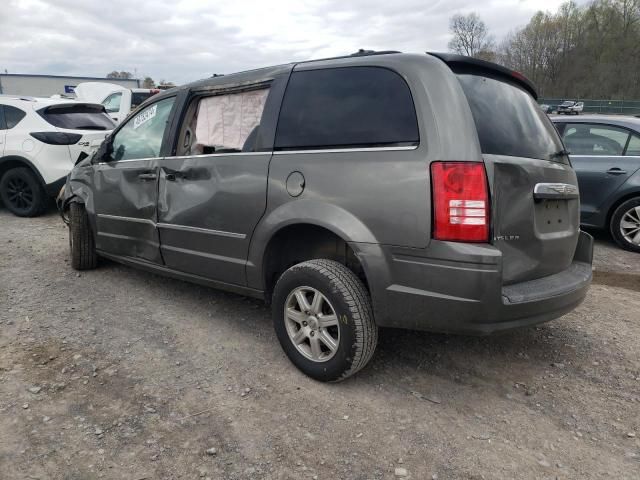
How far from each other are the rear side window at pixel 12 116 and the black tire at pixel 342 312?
20.4 feet

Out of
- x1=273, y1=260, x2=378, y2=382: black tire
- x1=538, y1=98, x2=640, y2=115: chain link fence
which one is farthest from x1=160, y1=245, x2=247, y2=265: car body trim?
x1=538, y1=98, x2=640, y2=115: chain link fence

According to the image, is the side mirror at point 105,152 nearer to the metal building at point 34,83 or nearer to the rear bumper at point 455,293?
the rear bumper at point 455,293

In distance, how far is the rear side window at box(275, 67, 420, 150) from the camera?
2.53 metres

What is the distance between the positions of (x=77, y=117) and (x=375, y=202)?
641 cm

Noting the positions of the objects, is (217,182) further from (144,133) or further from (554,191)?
(554,191)

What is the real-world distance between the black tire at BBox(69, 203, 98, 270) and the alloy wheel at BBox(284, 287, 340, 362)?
274cm

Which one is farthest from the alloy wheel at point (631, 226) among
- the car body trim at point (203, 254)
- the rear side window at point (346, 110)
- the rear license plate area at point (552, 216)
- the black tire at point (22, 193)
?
the black tire at point (22, 193)

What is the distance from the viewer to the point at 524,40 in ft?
225

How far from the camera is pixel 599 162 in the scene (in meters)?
5.86

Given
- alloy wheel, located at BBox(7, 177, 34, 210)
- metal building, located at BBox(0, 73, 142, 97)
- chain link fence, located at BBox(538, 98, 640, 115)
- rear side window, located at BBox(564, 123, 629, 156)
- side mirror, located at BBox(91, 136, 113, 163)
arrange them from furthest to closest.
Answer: chain link fence, located at BBox(538, 98, 640, 115), metal building, located at BBox(0, 73, 142, 97), alloy wheel, located at BBox(7, 177, 34, 210), rear side window, located at BBox(564, 123, 629, 156), side mirror, located at BBox(91, 136, 113, 163)

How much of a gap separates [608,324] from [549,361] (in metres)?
0.91

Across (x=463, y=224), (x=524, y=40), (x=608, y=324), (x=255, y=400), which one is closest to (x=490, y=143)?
(x=463, y=224)

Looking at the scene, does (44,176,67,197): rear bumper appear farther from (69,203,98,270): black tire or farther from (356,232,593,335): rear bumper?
(356,232,593,335): rear bumper

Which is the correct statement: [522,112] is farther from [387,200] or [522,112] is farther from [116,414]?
[116,414]
